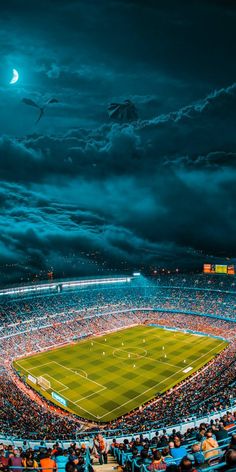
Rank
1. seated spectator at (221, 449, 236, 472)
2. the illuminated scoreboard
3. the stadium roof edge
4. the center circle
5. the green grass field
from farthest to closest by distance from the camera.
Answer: the illuminated scoreboard
the stadium roof edge
the center circle
the green grass field
seated spectator at (221, 449, 236, 472)

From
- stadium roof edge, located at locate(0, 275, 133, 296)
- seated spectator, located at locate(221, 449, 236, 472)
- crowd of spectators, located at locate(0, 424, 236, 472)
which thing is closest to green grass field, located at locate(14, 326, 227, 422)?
stadium roof edge, located at locate(0, 275, 133, 296)

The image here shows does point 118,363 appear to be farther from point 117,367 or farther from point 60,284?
point 60,284

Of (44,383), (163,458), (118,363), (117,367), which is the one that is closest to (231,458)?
(163,458)

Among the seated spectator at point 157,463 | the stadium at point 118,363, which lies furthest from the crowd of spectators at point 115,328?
the seated spectator at point 157,463

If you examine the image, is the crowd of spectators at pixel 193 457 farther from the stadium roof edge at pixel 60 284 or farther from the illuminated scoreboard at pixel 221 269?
the illuminated scoreboard at pixel 221 269

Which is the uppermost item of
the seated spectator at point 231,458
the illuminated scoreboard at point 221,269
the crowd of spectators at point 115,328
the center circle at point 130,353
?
the illuminated scoreboard at point 221,269

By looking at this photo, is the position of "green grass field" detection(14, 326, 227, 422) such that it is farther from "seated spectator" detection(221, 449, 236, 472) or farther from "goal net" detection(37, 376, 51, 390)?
"seated spectator" detection(221, 449, 236, 472)

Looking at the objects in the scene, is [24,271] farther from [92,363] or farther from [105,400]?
[105,400]

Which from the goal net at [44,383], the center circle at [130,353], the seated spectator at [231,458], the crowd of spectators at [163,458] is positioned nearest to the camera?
the seated spectator at [231,458]
